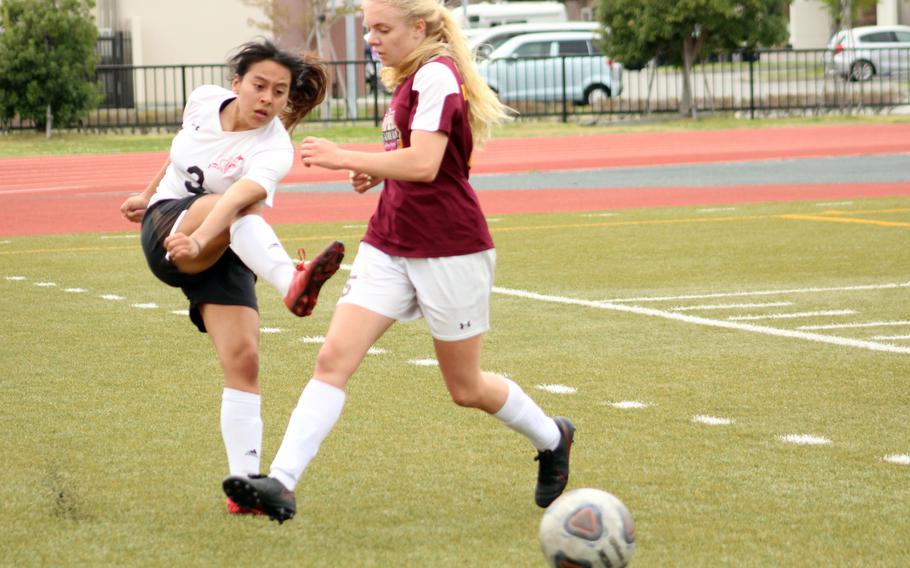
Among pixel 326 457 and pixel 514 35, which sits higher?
pixel 514 35

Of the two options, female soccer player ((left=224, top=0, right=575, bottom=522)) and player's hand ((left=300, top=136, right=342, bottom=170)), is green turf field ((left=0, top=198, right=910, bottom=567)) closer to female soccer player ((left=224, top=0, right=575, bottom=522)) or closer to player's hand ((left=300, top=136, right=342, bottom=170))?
female soccer player ((left=224, top=0, right=575, bottom=522))

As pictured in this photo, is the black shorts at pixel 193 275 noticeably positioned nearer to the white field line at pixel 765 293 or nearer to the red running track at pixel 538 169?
the white field line at pixel 765 293

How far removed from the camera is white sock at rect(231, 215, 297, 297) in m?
5.82

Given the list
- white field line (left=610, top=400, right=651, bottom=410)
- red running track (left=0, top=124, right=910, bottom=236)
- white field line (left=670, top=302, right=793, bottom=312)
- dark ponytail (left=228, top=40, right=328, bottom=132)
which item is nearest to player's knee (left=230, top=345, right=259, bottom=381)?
dark ponytail (left=228, top=40, right=328, bottom=132)

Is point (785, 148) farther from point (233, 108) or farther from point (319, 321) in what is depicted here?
point (233, 108)

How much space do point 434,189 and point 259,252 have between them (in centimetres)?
74

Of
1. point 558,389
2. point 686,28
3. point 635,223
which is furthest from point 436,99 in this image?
point 686,28

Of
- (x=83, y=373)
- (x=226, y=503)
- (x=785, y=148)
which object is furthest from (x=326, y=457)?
(x=785, y=148)

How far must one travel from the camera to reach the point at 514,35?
148 ft

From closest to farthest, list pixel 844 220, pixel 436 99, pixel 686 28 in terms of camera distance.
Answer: pixel 436 99
pixel 844 220
pixel 686 28

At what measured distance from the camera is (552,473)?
6.02 m

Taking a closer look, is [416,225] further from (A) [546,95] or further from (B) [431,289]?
(A) [546,95]

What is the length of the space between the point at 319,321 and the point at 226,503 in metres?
4.87

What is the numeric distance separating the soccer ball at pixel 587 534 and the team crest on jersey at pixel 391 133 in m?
1.46
